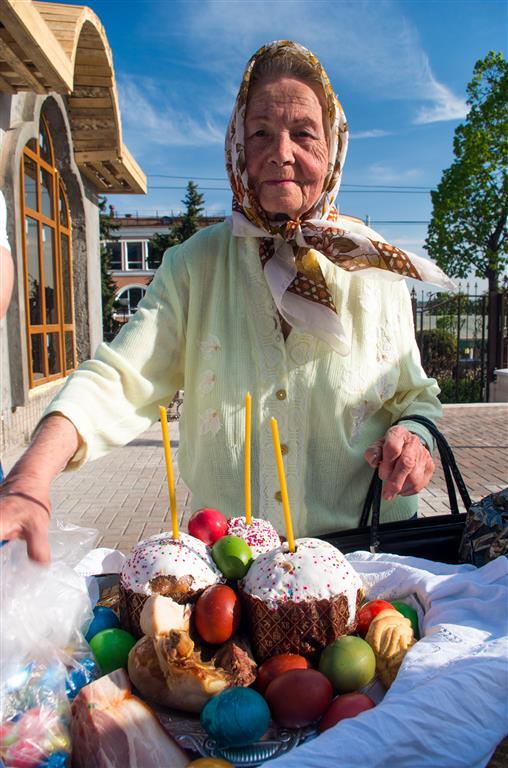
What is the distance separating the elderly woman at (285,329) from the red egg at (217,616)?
63 centimetres

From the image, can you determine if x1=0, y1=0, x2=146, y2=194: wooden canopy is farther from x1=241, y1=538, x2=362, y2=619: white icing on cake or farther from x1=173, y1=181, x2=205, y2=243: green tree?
x1=173, y1=181, x2=205, y2=243: green tree

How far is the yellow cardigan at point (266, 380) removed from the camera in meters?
1.70

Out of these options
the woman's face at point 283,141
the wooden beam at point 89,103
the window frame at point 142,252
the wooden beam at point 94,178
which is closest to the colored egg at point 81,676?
the woman's face at point 283,141

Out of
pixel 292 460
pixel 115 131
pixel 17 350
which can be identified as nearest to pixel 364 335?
pixel 292 460

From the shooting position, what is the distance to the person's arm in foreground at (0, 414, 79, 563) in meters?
0.90

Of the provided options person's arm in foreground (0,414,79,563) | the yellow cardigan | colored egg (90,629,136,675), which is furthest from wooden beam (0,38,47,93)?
colored egg (90,629,136,675)

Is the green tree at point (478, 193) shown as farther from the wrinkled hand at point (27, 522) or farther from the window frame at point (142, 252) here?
the window frame at point (142, 252)

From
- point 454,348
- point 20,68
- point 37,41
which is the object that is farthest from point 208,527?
point 454,348

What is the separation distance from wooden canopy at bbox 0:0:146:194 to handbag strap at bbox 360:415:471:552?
15.7ft

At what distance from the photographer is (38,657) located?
0.86 m

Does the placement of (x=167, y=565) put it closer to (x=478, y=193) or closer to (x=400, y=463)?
(x=400, y=463)

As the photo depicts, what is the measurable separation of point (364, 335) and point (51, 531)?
1.00 m

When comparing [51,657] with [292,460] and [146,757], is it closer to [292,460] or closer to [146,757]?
[146,757]

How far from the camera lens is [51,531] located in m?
1.11
